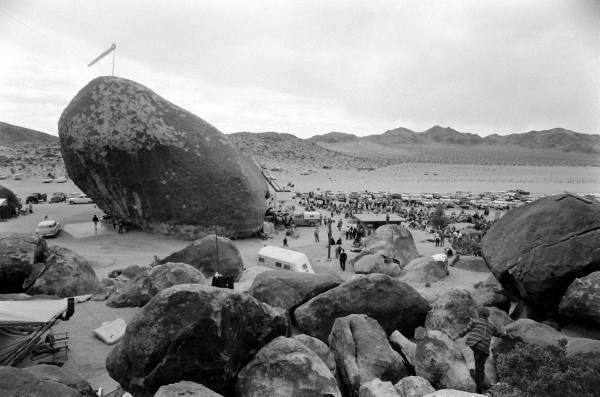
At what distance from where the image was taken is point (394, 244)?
22.1 meters

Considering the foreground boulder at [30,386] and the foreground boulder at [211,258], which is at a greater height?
the foreground boulder at [30,386]

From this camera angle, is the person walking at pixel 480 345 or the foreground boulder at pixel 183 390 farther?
the person walking at pixel 480 345

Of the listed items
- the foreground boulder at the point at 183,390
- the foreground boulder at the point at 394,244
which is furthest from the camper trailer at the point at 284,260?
the foreground boulder at the point at 183,390

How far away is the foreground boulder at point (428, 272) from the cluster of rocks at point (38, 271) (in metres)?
12.6

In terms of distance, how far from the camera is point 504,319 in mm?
11406

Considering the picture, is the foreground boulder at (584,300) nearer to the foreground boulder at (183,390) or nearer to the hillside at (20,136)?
the foreground boulder at (183,390)

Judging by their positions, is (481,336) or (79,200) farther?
(79,200)

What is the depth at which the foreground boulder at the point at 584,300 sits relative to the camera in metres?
9.20

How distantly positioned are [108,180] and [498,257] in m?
24.8

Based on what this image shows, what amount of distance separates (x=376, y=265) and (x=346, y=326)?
437 inches

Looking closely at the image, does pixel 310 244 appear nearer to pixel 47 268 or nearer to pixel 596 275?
pixel 47 268

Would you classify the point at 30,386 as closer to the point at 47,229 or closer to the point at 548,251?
the point at 548,251

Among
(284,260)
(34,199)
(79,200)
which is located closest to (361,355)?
(284,260)

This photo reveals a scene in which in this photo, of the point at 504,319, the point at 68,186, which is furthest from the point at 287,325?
the point at 68,186
